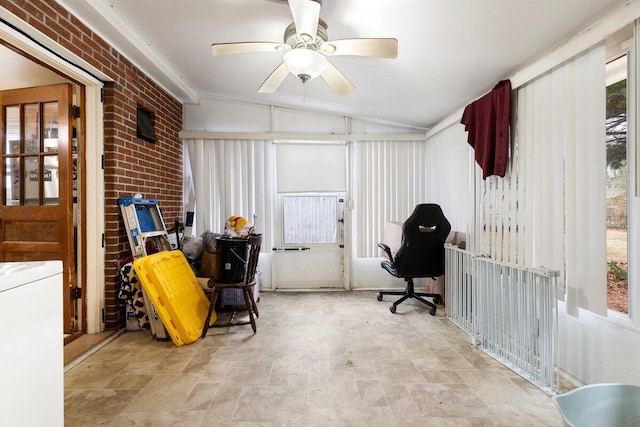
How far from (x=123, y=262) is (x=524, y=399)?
325cm

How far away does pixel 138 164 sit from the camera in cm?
291

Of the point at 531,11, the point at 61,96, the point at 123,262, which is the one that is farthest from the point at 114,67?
the point at 531,11

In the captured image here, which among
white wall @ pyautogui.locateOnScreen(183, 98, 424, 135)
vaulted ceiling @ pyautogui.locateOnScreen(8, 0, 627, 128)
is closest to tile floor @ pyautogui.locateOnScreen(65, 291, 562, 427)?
vaulted ceiling @ pyautogui.locateOnScreen(8, 0, 627, 128)

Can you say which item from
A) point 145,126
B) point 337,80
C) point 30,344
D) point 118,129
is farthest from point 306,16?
point 145,126

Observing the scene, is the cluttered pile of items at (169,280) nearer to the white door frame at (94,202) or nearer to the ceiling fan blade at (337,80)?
the white door frame at (94,202)

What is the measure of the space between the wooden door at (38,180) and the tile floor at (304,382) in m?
1.01

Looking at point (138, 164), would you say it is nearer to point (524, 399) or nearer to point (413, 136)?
point (413, 136)

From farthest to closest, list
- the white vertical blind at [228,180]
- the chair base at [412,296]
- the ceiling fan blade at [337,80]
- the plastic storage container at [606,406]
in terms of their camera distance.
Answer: the white vertical blind at [228,180]
the chair base at [412,296]
the ceiling fan blade at [337,80]
the plastic storage container at [606,406]

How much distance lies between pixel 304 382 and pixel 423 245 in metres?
1.83

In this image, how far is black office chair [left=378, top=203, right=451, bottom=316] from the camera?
116 inches

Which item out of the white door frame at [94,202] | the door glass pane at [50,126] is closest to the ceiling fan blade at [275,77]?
the white door frame at [94,202]

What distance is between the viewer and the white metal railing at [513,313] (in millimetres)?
1771

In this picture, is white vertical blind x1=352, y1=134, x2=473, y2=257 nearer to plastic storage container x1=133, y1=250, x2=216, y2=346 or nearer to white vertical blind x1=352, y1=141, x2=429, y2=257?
white vertical blind x1=352, y1=141, x2=429, y2=257

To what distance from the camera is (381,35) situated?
208 centimetres
